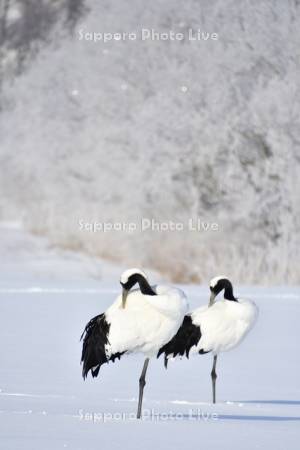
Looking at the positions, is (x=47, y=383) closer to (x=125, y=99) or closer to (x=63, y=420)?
(x=63, y=420)

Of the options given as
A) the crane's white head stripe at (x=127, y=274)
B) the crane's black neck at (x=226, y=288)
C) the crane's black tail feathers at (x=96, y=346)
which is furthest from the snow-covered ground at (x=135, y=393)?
the crane's white head stripe at (x=127, y=274)

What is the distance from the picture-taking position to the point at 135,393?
896 centimetres

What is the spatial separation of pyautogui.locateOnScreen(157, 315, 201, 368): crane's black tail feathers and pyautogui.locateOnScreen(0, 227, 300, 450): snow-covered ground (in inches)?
9.4

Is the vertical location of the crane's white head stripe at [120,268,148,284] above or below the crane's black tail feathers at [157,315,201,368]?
above

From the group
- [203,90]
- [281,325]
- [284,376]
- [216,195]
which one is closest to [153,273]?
[216,195]

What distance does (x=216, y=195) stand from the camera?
2511 centimetres

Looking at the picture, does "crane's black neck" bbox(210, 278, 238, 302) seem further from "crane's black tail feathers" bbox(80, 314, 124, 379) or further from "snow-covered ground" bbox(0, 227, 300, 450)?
"crane's black tail feathers" bbox(80, 314, 124, 379)

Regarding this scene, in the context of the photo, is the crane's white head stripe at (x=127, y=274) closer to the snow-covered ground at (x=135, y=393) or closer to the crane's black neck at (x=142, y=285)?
the crane's black neck at (x=142, y=285)

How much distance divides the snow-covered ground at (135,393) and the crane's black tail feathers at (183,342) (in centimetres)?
24

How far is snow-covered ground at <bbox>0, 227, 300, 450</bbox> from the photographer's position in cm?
677

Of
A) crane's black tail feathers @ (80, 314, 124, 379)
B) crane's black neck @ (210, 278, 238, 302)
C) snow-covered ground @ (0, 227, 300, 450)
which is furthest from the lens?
crane's black neck @ (210, 278, 238, 302)

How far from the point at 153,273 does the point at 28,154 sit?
7415 millimetres

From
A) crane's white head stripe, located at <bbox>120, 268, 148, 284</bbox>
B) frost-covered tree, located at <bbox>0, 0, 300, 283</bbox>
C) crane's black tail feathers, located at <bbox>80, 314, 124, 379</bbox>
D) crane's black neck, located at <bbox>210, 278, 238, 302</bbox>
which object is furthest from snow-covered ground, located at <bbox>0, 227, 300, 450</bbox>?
frost-covered tree, located at <bbox>0, 0, 300, 283</bbox>

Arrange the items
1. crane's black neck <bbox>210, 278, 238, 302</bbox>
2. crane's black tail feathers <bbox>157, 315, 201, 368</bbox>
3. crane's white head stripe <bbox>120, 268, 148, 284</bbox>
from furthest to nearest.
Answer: crane's black neck <bbox>210, 278, 238, 302</bbox>
crane's black tail feathers <bbox>157, 315, 201, 368</bbox>
crane's white head stripe <bbox>120, 268, 148, 284</bbox>
